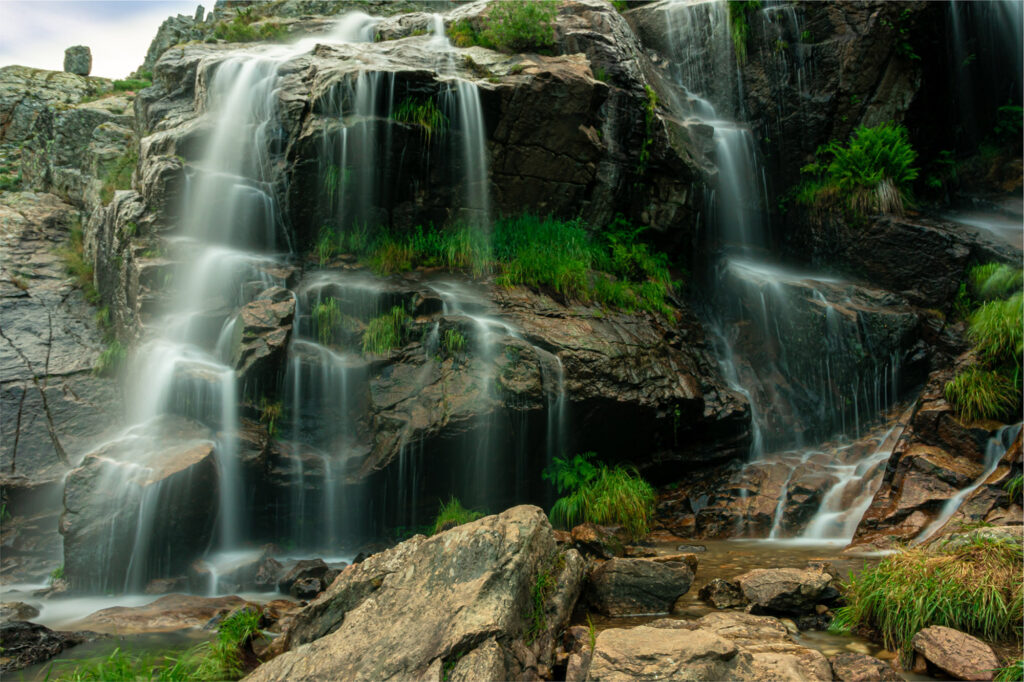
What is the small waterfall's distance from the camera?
20.3 ft

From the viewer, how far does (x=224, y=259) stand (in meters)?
8.49

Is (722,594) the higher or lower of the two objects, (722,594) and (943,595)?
the lower

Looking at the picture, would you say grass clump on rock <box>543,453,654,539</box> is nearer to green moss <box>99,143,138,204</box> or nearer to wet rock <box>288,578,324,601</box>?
wet rock <box>288,578,324,601</box>

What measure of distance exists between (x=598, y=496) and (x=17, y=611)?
5.74 m

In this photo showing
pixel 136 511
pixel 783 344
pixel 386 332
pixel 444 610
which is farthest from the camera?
pixel 783 344

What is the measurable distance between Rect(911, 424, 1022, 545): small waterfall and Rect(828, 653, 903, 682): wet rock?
9.23ft

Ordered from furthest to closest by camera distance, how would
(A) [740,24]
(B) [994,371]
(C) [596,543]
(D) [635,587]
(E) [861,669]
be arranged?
(A) [740,24]
(B) [994,371]
(C) [596,543]
(D) [635,587]
(E) [861,669]

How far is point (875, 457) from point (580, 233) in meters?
4.98

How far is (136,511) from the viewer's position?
20.9ft

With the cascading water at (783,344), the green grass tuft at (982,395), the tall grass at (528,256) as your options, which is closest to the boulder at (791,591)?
the cascading water at (783,344)

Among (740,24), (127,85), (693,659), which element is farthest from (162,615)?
(127,85)

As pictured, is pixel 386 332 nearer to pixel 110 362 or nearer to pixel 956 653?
pixel 110 362

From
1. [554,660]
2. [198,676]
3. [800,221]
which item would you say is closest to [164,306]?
[198,676]

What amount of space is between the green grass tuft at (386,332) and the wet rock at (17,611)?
4016 millimetres
